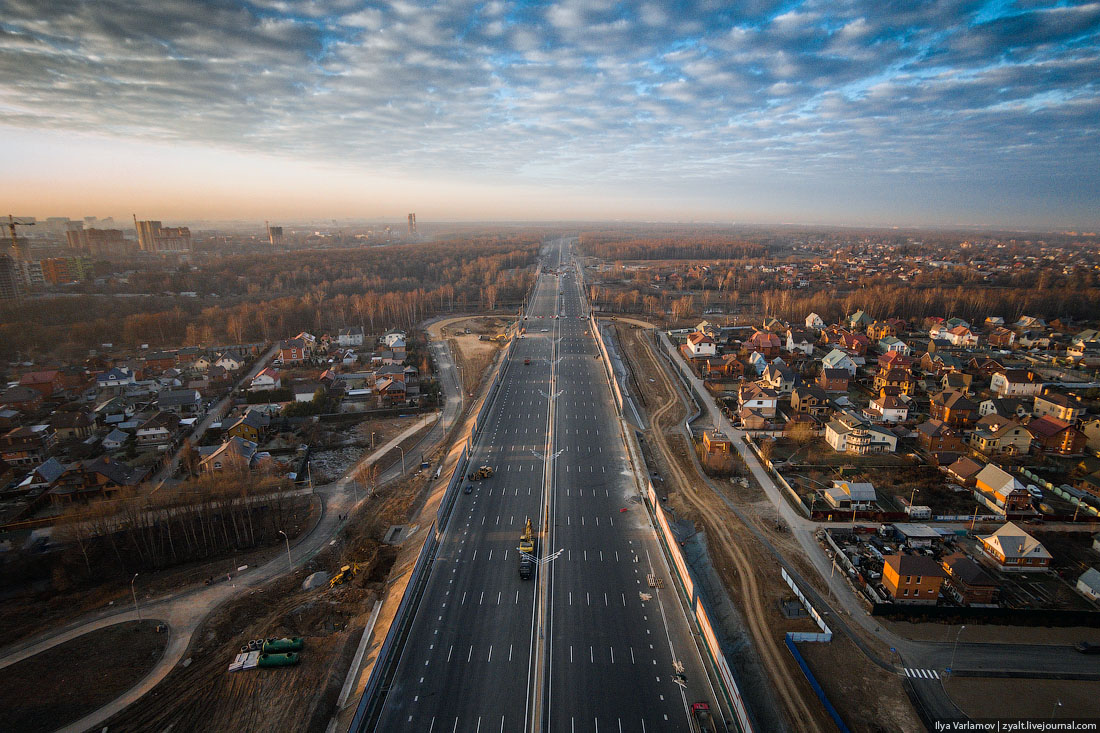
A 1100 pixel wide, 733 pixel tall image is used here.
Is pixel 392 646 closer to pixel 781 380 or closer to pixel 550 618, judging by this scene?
pixel 550 618

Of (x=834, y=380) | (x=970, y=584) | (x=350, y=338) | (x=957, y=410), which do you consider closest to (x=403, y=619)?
(x=970, y=584)

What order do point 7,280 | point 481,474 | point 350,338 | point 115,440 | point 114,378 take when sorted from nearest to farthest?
point 481,474, point 115,440, point 114,378, point 350,338, point 7,280

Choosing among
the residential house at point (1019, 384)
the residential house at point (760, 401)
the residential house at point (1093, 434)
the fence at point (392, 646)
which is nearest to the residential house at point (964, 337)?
the residential house at point (1019, 384)

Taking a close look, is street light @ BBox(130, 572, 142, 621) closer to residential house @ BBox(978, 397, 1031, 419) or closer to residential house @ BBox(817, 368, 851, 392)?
residential house @ BBox(817, 368, 851, 392)

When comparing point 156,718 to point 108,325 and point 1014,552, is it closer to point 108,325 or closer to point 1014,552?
point 1014,552

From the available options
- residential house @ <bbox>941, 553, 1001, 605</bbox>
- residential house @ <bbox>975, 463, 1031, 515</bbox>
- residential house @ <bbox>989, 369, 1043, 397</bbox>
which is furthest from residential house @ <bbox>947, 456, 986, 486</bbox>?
residential house @ <bbox>989, 369, 1043, 397</bbox>

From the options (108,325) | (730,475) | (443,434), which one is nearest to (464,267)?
(108,325)
